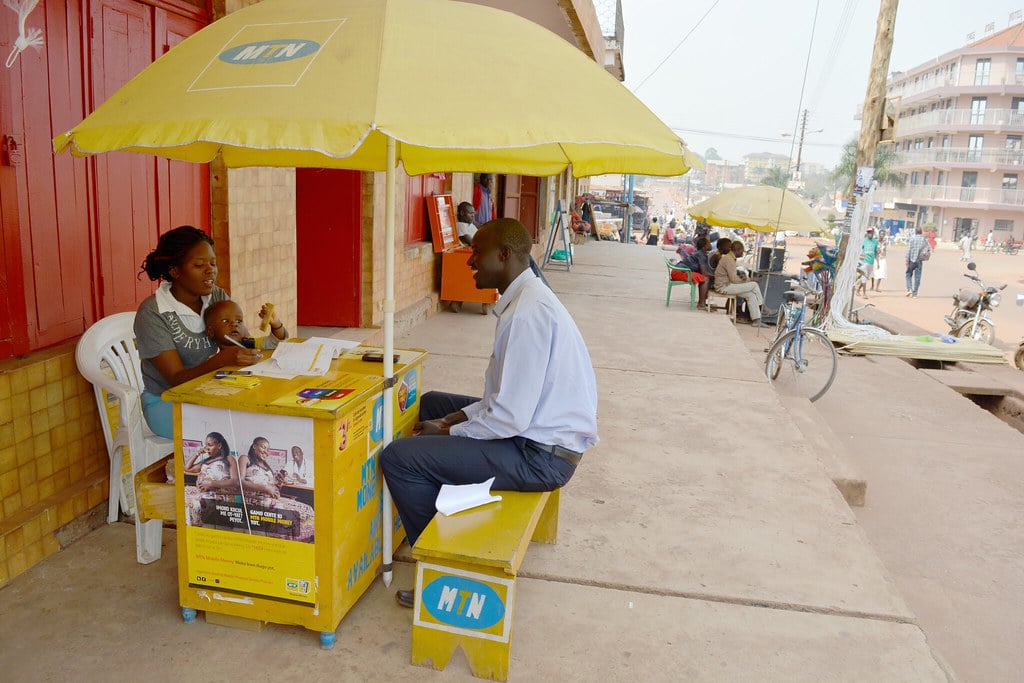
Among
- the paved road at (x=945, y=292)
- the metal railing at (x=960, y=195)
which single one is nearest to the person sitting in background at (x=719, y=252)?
the paved road at (x=945, y=292)

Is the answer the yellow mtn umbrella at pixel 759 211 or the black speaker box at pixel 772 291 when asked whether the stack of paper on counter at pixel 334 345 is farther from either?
the black speaker box at pixel 772 291

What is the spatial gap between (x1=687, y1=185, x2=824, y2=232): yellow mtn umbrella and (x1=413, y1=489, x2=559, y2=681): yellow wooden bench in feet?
35.7

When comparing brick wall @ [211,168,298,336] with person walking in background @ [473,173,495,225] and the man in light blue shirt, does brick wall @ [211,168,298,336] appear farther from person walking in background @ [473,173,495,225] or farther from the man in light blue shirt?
person walking in background @ [473,173,495,225]

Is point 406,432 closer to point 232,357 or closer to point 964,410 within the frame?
point 232,357

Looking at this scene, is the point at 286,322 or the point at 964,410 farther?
the point at 964,410

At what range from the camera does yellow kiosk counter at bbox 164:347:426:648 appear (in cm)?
262

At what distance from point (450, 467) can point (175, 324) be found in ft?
4.36

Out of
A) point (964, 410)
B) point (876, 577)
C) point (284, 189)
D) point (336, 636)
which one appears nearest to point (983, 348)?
point (964, 410)

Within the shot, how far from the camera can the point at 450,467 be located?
2.94 m

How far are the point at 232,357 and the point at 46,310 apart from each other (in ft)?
3.42

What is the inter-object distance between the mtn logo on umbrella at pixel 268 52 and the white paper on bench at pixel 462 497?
158 cm

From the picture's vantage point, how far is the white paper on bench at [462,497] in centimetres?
286

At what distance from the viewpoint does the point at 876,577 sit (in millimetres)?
3656

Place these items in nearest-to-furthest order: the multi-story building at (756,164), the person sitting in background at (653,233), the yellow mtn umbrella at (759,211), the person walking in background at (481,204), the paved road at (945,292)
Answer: the person walking in background at (481,204)
the yellow mtn umbrella at (759,211)
the paved road at (945,292)
the person sitting in background at (653,233)
the multi-story building at (756,164)
